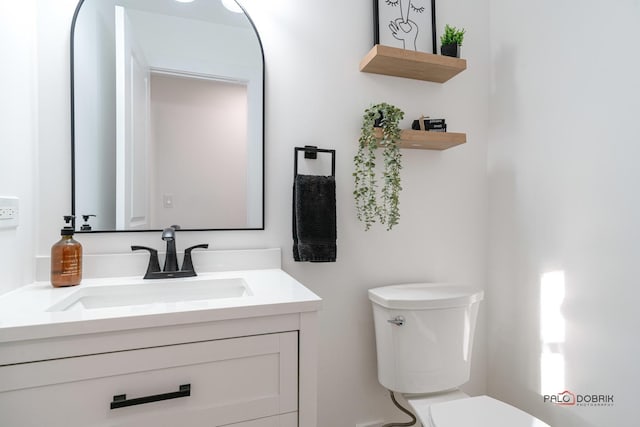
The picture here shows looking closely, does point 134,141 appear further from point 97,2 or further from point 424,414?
point 424,414

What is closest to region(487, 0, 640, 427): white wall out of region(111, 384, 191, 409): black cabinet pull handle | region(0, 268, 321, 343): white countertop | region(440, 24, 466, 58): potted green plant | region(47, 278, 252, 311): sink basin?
region(440, 24, 466, 58): potted green plant

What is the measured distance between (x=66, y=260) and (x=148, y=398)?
567 mm

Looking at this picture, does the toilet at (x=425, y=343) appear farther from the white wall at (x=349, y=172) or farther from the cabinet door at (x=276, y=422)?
the cabinet door at (x=276, y=422)

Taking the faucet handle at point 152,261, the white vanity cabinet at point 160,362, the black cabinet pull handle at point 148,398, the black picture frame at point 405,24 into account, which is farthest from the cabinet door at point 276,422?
the black picture frame at point 405,24

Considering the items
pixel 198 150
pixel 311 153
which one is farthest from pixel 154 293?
pixel 311 153

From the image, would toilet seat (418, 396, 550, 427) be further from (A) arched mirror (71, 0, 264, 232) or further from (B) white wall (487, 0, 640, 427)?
(A) arched mirror (71, 0, 264, 232)

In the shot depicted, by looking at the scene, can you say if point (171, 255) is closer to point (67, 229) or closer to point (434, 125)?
point (67, 229)

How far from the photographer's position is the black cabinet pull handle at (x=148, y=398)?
72 cm

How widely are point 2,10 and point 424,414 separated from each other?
188 cm

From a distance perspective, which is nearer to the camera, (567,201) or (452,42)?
(567,201)

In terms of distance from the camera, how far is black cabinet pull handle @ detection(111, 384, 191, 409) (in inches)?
28.2

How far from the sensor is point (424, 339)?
4.25 ft

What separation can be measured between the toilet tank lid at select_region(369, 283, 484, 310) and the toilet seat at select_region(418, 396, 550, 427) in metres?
0.34

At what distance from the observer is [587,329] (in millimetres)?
1244
